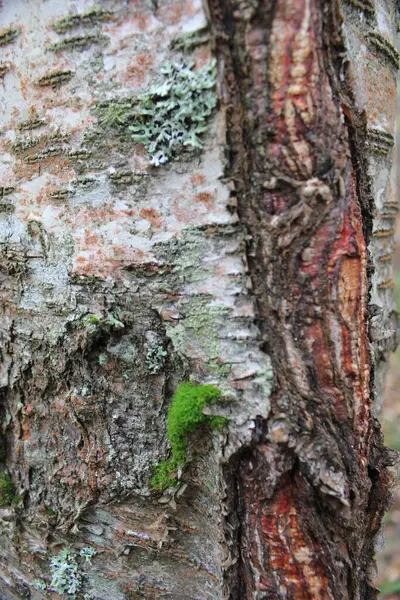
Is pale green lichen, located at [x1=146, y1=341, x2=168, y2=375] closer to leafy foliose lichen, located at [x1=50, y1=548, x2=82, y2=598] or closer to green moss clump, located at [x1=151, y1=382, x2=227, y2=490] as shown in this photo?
green moss clump, located at [x1=151, y1=382, x2=227, y2=490]

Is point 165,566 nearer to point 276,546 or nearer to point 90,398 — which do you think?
point 276,546

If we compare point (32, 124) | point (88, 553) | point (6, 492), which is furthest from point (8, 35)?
point (88, 553)

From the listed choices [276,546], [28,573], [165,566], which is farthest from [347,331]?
[28,573]

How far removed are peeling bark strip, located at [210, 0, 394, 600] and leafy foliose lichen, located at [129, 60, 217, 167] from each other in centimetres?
5

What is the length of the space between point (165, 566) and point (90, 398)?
503 mm

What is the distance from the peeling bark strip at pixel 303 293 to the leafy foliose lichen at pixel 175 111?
0.15 ft

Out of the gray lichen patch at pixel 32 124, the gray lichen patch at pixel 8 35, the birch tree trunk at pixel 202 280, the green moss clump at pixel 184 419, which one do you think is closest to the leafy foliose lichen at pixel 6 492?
the birch tree trunk at pixel 202 280

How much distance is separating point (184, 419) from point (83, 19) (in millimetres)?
881

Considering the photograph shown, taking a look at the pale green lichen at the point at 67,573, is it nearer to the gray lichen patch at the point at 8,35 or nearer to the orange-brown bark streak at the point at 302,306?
the orange-brown bark streak at the point at 302,306

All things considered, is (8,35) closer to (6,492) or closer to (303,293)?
(303,293)

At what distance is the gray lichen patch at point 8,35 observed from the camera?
1033 millimetres

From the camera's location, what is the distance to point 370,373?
1.05 meters

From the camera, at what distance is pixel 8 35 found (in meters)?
1.04

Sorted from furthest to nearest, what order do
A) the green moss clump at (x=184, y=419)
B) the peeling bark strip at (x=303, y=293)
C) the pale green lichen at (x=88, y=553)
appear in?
the pale green lichen at (x=88, y=553), the green moss clump at (x=184, y=419), the peeling bark strip at (x=303, y=293)
